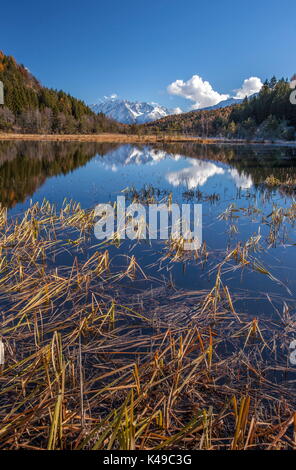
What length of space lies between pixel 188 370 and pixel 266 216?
8.93 m

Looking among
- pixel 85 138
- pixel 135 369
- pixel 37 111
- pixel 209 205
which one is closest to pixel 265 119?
pixel 85 138

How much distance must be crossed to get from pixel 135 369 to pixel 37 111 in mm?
93749

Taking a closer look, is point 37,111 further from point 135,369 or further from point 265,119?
point 135,369

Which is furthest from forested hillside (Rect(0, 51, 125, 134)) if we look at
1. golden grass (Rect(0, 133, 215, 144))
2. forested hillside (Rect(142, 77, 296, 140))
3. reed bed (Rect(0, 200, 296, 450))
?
reed bed (Rect(0, 200, 296, 450))

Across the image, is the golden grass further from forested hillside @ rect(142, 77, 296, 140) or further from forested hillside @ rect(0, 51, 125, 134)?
forested hillside @ rect(142, 77, 296, 140)

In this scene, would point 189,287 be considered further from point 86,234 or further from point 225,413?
point 86,234

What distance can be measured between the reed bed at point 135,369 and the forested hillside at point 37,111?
264 feet

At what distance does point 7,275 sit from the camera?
205 inches

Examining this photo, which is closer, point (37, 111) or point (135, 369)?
point (135, 369)

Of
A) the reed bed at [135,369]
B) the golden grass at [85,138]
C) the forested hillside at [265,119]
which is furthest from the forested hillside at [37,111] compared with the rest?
the reed bed at [135,369]

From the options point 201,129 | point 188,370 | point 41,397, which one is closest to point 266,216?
point 188,370

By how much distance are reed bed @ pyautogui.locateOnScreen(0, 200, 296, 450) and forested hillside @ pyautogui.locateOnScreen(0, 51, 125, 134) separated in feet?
264

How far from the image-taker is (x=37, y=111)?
79375 mm

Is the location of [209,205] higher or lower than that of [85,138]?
lower
